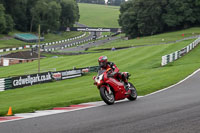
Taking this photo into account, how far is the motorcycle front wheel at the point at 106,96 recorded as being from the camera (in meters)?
12.8

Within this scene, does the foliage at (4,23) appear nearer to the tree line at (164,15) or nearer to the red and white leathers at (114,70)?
the tree line at (164,15)

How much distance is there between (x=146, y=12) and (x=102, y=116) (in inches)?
3659

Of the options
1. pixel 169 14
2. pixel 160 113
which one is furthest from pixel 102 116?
pixel 169 14

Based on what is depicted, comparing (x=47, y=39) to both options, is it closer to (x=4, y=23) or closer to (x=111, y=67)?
(x=4, y=23)

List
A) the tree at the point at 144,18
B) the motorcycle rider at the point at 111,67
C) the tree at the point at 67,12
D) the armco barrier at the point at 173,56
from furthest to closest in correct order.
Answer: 1. the tree at the point at 67,12
2. the tree at the point at 144,18
3. the armco barrier at the point at 173,56
4. the motorcycle rider at the point at 111,67

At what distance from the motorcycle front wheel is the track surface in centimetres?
106

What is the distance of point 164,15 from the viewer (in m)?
100

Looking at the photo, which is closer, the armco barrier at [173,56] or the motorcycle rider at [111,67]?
the motorcycle rider at [111,67]

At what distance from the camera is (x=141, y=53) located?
174 ft

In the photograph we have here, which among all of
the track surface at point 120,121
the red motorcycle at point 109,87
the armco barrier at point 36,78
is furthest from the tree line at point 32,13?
the track surface at point 120,121

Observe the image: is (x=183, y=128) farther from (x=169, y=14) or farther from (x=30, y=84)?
(x=169, y=14)

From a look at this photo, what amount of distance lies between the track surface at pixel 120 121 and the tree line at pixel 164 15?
297ft

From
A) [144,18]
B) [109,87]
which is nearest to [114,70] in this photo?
[109,87]

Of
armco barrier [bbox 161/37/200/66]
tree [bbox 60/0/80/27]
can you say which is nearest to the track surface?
armco barrier [bbox 161/37/200/66]
